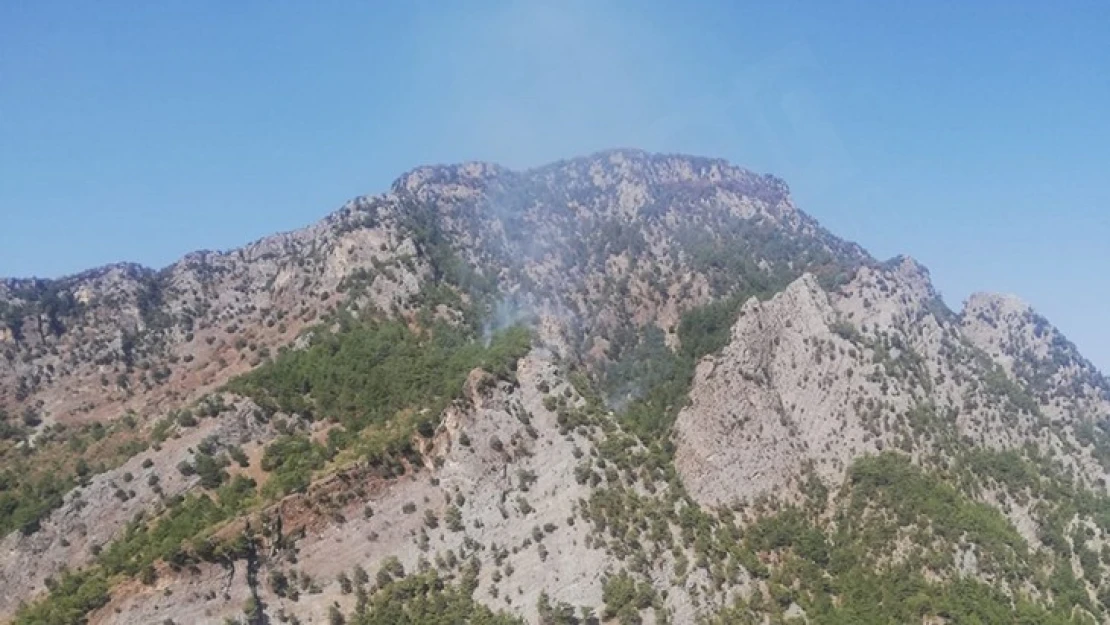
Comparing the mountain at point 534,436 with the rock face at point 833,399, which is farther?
the rock face at point 833,399

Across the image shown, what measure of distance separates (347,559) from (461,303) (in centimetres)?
5801

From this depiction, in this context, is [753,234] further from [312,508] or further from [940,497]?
[312,508]

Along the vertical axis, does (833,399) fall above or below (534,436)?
below

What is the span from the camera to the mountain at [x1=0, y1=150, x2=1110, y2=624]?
77812mm

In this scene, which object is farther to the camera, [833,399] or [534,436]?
[833,399]

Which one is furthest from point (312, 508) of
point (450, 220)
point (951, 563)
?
point (450, 220)

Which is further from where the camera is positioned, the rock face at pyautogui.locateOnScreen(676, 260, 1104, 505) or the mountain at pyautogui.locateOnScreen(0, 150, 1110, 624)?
the rock face at pyautogui.locateOnScreen(676, 260, 1104, 505)

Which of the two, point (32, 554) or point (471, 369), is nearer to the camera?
point (32, 554)

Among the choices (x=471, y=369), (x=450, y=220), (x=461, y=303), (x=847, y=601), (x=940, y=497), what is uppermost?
(x=450, y=220)

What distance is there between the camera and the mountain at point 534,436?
7781 centimetres

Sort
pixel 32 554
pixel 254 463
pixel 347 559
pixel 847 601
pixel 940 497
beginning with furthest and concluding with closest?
pixel 940 497 → pixel 847 601 → pixel 254 463 → pixel 32 554 → pixel 347 559

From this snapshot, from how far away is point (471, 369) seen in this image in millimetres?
95438

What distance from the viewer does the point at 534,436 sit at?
91.1m

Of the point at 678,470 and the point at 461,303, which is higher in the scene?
the point at 461,303
